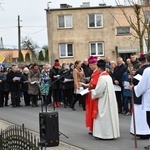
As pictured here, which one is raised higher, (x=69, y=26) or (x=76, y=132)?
(x=69, y=26)

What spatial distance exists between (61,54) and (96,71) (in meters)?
37.7

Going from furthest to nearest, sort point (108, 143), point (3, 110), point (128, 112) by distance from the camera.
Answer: point (3, 110) → point (128, 112) → point (108, 143)

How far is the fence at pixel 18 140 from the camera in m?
6.94

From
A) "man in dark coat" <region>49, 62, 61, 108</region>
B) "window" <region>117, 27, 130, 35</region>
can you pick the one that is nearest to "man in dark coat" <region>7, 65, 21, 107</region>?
"man in dark coat" <region>49, 62, 61, 108</region>

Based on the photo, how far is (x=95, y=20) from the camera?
160 feet

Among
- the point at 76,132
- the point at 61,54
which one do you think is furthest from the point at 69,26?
the point at 76,132

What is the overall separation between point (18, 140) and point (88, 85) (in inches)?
180

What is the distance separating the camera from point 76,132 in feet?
40.2

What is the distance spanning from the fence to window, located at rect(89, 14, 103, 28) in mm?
41004

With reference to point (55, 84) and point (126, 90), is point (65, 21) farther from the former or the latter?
point (126, 90)

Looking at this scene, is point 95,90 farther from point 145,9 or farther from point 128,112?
point 145,9

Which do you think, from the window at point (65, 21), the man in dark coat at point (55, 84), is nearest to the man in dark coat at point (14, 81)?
the man in dark coat at point (55, 84)

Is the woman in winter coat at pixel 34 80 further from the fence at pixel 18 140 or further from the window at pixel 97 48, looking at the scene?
the window at pixel 97 48

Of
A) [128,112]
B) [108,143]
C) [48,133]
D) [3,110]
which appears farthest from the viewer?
[3,110]
